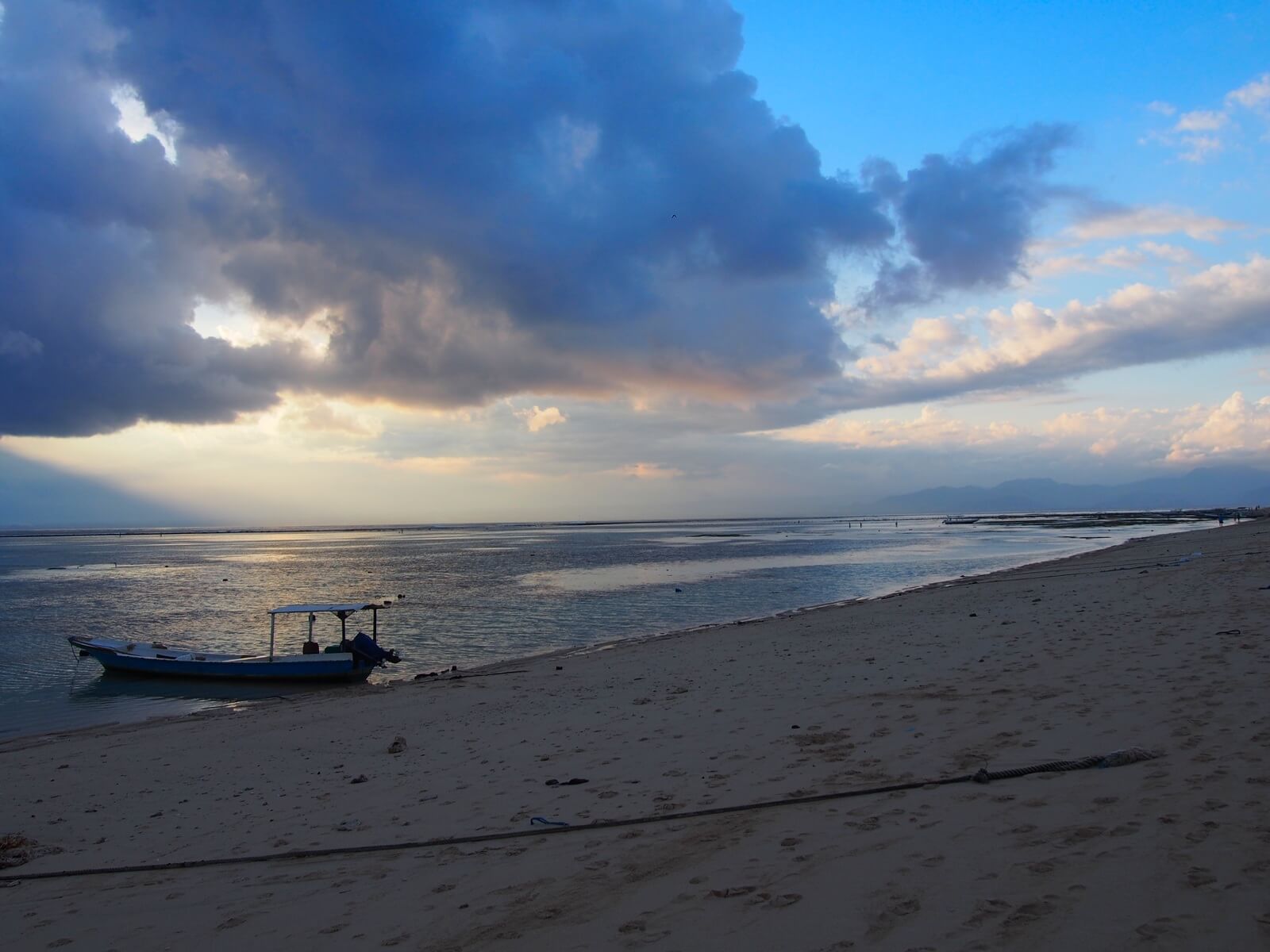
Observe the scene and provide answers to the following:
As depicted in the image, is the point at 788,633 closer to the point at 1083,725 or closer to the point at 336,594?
the point at 1083,725

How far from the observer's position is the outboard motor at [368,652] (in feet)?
77.6

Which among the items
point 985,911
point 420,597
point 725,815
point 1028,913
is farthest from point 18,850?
point 420,597

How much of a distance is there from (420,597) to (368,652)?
2173cm

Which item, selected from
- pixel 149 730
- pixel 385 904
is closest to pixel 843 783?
pixel 385 904

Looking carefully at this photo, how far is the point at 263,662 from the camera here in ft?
78.2

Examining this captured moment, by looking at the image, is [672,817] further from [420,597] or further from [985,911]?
[420,597]

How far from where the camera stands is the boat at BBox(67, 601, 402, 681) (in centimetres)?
2364

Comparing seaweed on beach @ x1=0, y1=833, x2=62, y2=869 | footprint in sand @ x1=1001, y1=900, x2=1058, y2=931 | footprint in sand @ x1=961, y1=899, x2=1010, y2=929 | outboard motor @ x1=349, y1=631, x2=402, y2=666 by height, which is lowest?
outboard motor @ x1=349, y1=631, x2=402, y2=666

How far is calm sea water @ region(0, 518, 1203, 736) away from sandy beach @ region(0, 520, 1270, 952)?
351 inches

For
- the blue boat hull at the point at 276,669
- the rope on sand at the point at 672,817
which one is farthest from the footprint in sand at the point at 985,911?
the blue boat hull at the point at 276,669

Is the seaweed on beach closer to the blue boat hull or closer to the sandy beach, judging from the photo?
the sandy beach

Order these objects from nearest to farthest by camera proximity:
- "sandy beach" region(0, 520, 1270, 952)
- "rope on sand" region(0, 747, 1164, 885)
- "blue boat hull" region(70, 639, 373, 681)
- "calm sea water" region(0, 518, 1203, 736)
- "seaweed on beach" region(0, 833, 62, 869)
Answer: "sandy beach" region(0, 520, 1270, 952) < "rope on sand" region(0, 747, 1164, 885) < "seaweed on beach" region(0, 833, 62, 869) < "blue boat hull" region(70, 639, 373, 681) < "calm sea water" region(0, 518, 1203, 736)

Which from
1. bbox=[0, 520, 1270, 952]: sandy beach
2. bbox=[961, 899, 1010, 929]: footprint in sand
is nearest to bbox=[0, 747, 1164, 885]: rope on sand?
bbox=[0, 520, 1270, 952]: sandy beach

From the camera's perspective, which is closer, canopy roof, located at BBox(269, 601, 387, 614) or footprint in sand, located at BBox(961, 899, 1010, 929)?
footprint in sand, located at BBox(961, 899, 1010, 929)
